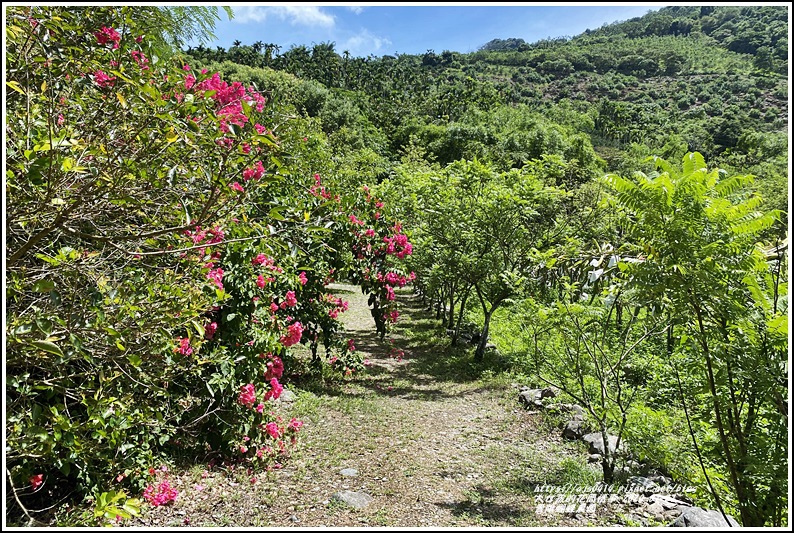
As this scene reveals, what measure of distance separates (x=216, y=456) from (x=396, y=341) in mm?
6880

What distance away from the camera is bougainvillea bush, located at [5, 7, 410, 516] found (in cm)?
159

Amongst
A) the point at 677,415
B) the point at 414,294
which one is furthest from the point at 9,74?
the point at 414,294

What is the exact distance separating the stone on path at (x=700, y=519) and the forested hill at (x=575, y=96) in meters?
7.32

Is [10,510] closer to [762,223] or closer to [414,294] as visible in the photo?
[762,223]

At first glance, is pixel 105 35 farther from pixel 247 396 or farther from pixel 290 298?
pixel 290 298

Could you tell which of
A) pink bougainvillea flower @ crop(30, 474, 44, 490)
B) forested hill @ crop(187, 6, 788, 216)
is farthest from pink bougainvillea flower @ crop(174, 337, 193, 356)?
forested hill @ crop(187, 6, 788, 216)

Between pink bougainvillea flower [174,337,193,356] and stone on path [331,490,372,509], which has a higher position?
pink bougainvillea flower [174,337,193,356]

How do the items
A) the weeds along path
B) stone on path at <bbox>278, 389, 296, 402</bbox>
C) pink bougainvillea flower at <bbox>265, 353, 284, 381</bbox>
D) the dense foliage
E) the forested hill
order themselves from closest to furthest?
1. the dense foliage
2. the weeds along path
3. pink bougainvillea flower at <bbox>265, 353, 284, 381</bbox>
4. stone on path at <bbox>278, 389, 296, 402</bbox>
5. the forested hill

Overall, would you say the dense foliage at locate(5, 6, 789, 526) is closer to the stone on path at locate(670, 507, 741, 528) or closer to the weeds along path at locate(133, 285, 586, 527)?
the stone on path at locate(670, 507, 741, 528)

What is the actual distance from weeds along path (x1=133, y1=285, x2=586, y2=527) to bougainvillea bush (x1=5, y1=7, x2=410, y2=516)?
343 millimetres

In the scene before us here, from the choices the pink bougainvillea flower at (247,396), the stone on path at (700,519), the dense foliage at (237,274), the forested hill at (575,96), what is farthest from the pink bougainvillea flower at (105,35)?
the forested hill at (575,96)

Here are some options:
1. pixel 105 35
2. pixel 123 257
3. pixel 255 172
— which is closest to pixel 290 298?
pixel 255 172

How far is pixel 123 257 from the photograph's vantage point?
1990 mm

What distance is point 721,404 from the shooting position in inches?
100
